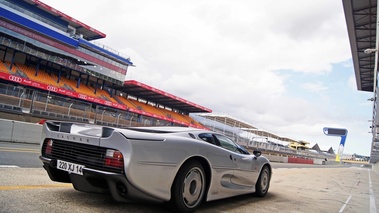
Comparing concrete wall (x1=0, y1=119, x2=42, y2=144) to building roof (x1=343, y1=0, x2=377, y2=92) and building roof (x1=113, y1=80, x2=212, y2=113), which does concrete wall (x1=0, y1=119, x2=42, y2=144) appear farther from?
building roof (x1=113, y1=80, x2=212, y2=113)

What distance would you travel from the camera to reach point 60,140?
346cm

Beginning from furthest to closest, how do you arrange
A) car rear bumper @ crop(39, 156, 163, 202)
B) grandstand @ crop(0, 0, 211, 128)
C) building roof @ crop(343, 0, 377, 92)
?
grandstand @ crop(0, 0, 211, 128) < building roof @ crop(343, 0, 377, 92) < car rear bumper @ crop(39, 156, 163, 202)

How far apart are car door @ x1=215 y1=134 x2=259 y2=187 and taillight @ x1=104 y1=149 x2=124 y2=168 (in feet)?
6.22

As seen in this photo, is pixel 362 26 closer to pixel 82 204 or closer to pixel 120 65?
pixel 82 204

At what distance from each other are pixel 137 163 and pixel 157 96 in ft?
140

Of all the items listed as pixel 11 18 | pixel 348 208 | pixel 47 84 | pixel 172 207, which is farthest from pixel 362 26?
pixel 11 18

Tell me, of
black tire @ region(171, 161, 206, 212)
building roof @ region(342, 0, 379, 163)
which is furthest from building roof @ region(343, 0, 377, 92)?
black tire @ region(171, 161, 206, 212)

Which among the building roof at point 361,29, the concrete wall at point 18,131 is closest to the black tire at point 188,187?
the concrete wall at point 18,131

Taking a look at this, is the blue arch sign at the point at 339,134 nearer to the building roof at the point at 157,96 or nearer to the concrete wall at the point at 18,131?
the building roof at the point at 157,96

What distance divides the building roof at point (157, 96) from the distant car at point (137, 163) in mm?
37800

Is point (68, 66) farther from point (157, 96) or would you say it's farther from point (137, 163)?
point (137, 163)

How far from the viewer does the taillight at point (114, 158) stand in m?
2.95

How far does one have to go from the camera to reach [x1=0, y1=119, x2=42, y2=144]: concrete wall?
38.0 feet

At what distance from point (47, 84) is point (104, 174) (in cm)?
3242
